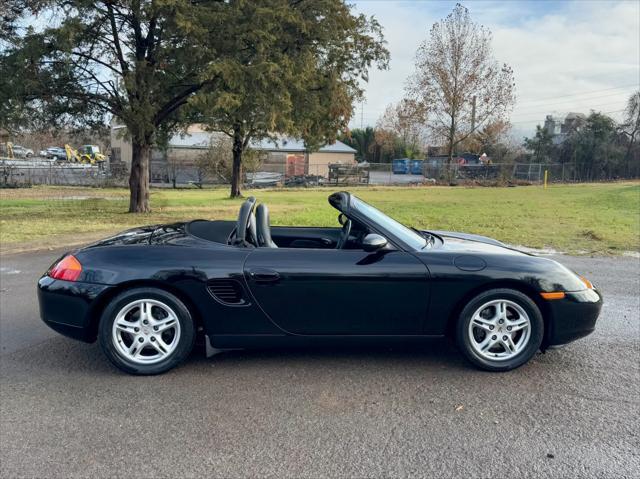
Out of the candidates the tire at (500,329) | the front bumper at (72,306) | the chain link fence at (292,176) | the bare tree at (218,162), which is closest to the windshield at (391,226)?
the tire at (500,329)

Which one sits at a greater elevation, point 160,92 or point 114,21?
point 114,21

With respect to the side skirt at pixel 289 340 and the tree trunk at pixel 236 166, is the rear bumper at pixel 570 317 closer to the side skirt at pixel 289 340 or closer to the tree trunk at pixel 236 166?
the side skirt at pixel 289 340

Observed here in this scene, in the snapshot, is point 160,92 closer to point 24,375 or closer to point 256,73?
point 256,73

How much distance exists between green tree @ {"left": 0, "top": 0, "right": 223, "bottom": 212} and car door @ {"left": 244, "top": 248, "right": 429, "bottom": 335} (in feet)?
35.7

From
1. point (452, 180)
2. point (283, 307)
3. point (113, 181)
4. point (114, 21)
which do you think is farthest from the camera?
point (452, 180)

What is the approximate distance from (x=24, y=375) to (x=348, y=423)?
2.43 metres

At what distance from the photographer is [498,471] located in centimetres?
268

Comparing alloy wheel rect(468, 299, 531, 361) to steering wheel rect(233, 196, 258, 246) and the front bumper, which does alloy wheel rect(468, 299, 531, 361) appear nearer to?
steering wheel rect(233, 196, 258, 246)

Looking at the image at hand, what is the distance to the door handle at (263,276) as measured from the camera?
377cm

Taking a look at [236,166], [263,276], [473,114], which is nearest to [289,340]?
[263,276]

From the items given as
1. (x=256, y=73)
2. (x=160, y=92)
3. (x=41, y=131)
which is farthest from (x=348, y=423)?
(x=41, y=131)

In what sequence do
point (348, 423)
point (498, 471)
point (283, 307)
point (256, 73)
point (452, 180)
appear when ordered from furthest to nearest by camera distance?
point (452, 180) → point (256, 73) → point (283, 307) → point (348, 423) → point (498, 471)

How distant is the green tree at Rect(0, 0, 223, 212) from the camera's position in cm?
1347

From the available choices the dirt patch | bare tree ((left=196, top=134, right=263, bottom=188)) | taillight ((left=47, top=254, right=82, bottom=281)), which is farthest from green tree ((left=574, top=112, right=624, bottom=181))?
taillight ((left=47, top=254, right=82, bottom=281))
